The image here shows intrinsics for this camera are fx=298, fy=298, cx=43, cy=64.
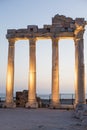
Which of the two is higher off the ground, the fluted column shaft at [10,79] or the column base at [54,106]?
the fluted column shaft at [10,79]

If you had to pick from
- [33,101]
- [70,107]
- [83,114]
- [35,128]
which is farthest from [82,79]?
[35,128]

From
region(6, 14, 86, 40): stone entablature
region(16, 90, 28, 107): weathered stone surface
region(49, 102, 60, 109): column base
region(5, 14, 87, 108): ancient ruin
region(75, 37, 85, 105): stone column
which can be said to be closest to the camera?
region(75, 37, 85, 105): stone column

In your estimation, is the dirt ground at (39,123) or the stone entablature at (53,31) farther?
the stone entablature at (53,31)

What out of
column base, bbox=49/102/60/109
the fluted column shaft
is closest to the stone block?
the fluted column shaft

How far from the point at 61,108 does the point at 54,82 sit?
13.1ft

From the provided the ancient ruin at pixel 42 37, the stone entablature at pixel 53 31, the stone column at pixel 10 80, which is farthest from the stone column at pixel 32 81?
the stone column at pixel 10 80

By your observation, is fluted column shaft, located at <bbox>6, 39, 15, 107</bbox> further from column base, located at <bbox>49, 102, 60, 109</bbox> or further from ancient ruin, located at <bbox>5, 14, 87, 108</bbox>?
column base, located at <bbox>49, 102, 60, 109</bbox>

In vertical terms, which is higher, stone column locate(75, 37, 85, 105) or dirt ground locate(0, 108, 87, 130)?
stone column locate(75, 37, 85, 105)

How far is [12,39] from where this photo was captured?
46.8m

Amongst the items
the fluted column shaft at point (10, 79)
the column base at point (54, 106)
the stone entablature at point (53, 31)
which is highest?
the stone entablature at point (53, 31)

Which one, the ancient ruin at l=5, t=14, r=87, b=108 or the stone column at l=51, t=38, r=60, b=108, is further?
the ancient ruin at l=5, t=14, r=87, b=108

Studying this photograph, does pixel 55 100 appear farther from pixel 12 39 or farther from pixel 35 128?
pixel 35 128

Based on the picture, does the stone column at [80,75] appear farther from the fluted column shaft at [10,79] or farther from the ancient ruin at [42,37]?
the fluted column shaft at [10,79]

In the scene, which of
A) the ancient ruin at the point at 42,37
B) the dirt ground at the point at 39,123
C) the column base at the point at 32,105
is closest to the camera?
the dirt ground at the point at 39,123
